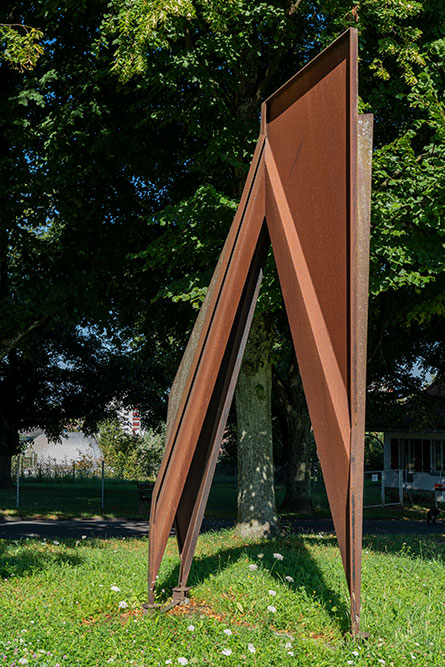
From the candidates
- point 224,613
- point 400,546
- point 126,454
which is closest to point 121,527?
point 400,546

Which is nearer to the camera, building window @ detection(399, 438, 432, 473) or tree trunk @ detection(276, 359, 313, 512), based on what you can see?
tree trunk @ detection(276, 359, 313, 512)

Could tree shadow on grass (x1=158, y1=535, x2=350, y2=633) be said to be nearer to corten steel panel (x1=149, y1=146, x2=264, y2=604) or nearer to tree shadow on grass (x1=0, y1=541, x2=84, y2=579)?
corten steel panel (x1=149, y1=146, x2=264, y2=604)

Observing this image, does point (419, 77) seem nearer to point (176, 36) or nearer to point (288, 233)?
point (176, 36)

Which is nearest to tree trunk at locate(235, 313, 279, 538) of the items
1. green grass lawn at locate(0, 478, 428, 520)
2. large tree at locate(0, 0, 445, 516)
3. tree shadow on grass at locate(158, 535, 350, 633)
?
large tree at locate(0, 0, 445, 516)

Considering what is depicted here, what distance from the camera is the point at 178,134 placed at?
13.5 m

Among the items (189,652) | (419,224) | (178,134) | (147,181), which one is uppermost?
(178,134)

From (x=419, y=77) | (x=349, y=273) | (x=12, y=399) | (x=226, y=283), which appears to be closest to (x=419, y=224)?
(x=419, y=77)

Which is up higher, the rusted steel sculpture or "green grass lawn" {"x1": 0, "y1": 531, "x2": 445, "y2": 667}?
the rusted steel sculpture

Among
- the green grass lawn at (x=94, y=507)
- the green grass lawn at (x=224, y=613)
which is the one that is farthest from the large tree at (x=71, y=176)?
the green grass lawn at (x=224, y=613)

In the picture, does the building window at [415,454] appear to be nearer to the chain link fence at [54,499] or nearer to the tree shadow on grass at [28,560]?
the chain link fence at [54,499]

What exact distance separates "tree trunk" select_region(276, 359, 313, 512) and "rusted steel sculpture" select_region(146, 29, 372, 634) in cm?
1268

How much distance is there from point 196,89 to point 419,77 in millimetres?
4184

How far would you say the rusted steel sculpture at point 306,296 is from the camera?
4680mm

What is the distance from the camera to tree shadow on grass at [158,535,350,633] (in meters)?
5.42
